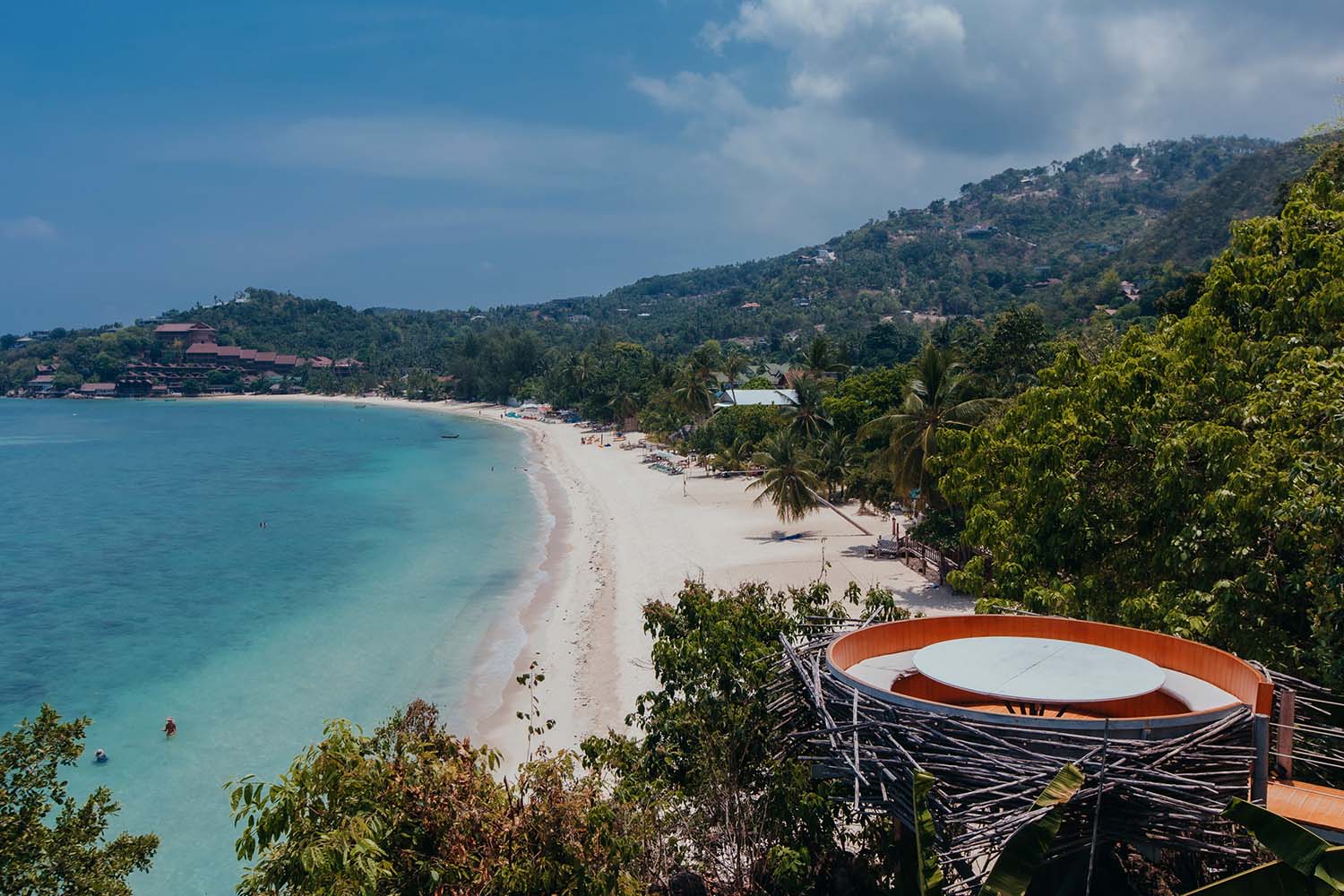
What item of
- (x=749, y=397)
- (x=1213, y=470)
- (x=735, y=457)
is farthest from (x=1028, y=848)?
(x=749, y=397)

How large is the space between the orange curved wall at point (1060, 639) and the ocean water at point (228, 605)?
1098 cm

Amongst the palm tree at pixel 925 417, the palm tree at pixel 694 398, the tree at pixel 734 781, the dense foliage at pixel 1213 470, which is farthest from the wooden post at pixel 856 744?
the palm tree at pixel 694 398

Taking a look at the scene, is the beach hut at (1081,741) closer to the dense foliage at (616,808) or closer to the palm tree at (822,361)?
the dense foliage at (616,808)

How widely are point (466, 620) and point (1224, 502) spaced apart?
67.0 ft

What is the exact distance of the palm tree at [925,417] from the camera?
2326 cm

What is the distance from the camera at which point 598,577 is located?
28.2 metres

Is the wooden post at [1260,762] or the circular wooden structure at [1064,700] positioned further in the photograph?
the circular wooden structure at [1064,700]

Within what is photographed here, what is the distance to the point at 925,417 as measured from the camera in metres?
24.2

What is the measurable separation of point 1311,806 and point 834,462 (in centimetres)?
2914

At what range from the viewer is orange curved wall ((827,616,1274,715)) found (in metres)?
7.05

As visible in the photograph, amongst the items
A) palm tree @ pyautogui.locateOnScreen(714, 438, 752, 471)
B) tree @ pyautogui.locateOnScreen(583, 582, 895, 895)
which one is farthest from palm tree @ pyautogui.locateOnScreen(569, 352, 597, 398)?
tree @ pyautogui.locateOnScreen(583, 582, 895, 895)

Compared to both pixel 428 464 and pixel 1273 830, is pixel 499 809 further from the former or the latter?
pixel 428 464

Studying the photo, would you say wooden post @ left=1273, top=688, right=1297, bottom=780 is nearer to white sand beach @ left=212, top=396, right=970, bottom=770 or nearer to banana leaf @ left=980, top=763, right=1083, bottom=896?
banana leaf @ left=980, top=763, right=1083, bottom=896

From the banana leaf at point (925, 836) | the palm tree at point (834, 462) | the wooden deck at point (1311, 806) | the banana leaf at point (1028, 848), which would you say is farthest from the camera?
the palm tree at point (834, 462)
